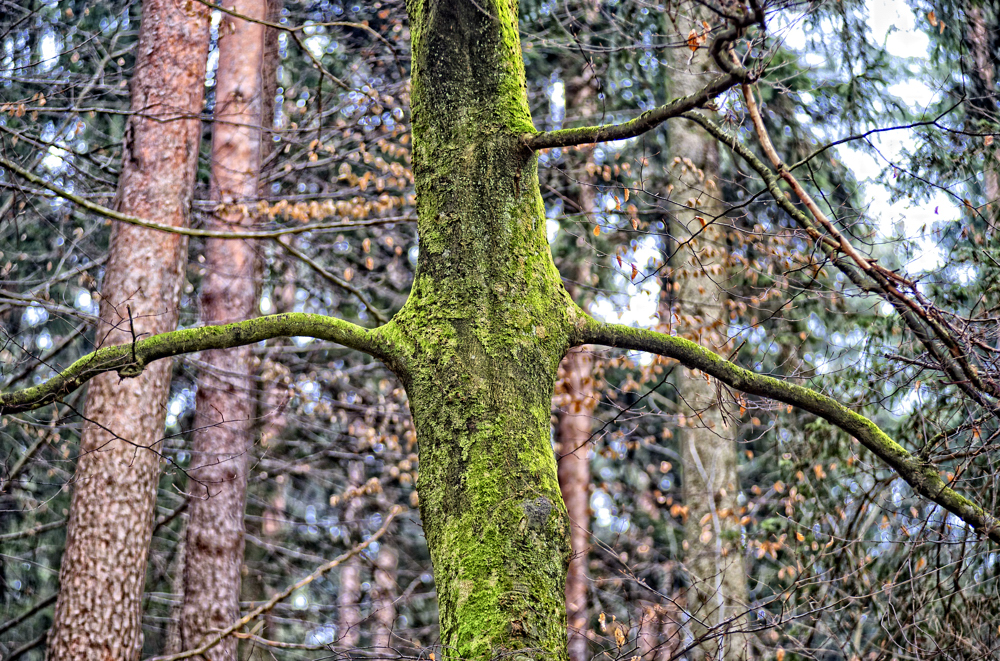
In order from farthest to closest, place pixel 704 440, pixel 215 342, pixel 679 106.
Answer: pixel 704 440 → pixel 215 342 → pixel 679 106

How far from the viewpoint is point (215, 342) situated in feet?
11.6

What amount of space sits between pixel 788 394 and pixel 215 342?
2.38 m

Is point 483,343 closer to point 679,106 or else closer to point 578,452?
point 679,106

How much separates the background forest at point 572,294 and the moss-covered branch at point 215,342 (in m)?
1.78

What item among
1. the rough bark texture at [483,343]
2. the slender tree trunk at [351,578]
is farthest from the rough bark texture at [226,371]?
the rough bark texture at [483,343]

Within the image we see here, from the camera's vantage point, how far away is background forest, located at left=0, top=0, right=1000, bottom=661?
21.3ft

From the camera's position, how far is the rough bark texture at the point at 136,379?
6012 mm

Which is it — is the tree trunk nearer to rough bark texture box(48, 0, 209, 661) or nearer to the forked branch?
rough bark texture box(48, 0, 209, 661)

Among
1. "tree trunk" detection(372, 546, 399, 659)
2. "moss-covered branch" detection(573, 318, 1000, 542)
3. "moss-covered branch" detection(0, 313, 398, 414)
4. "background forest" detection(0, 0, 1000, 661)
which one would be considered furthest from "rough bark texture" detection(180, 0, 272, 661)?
"moss-covered branch" detection(573, 318, 1000, 542)

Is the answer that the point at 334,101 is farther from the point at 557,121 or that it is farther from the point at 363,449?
the point at 363,449

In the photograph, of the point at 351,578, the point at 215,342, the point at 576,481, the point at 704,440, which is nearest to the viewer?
the point at 215,342

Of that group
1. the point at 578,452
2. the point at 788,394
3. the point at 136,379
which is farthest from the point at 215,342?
the point at 578,452

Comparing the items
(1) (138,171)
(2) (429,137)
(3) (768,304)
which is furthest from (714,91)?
(3) (768,304)

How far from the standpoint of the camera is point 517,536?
10.0 feet
